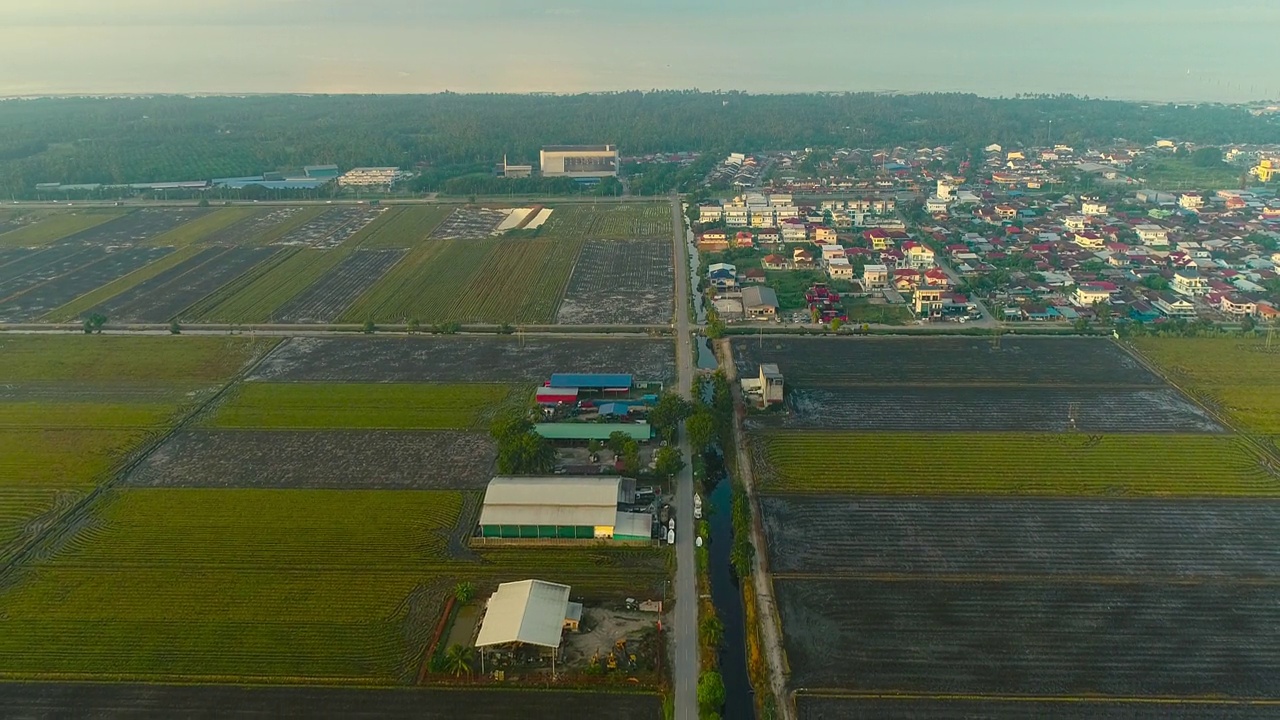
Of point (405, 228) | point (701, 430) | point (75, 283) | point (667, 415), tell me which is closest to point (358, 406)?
A: point (667, 415)

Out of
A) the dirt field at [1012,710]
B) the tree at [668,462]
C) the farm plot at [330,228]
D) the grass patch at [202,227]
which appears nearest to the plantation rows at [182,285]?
the farm plot at [330,228]

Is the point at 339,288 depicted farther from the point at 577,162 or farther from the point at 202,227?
the point at 577,162

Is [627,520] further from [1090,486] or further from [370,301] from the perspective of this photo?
[370,301]

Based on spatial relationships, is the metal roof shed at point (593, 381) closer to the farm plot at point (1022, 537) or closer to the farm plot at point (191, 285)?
the farm plot at point (1022, 537)

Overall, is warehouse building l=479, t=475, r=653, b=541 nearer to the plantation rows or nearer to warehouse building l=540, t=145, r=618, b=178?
the plantation rows

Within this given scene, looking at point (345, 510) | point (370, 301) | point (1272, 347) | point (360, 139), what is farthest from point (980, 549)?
point (360, 139)

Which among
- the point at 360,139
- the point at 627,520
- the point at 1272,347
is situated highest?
the point at 360,139

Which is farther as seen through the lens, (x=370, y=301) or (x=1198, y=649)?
(x=370, y=301)
